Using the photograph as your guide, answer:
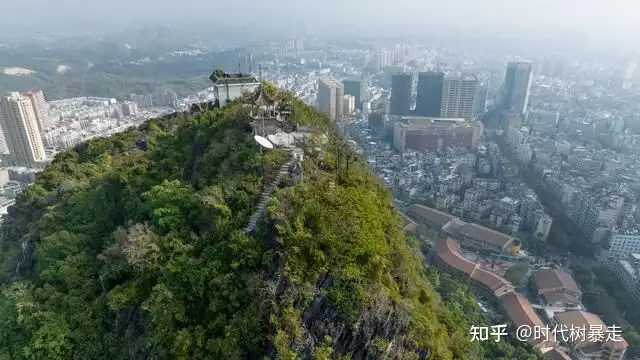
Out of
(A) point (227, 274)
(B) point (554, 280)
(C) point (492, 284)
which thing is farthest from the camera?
(B) point (554, 280)

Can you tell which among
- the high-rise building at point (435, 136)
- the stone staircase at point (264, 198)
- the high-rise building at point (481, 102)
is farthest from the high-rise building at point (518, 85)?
the stone staircase at point (264, 198)

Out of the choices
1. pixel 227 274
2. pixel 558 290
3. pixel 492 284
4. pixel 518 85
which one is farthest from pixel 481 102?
pixel 227 274

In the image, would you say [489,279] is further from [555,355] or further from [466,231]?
[466,231]

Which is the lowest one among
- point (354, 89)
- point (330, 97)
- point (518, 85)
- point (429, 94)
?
point (354, 89)

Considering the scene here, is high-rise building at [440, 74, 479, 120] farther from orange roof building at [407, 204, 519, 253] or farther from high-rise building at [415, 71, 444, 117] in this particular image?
orange roof building at [407, 204, 519, 253]

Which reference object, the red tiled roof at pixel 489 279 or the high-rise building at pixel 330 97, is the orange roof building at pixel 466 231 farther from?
the high-rise building at pixel 330 97

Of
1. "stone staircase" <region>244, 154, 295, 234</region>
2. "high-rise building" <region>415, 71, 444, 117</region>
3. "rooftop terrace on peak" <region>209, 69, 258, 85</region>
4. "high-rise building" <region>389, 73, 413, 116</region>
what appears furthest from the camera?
"high-rise building" <region>389, 73, 413, 116</region>

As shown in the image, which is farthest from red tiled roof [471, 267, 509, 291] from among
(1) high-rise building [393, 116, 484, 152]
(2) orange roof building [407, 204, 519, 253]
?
(1) high-rise building [393, 116, 484, 152]
